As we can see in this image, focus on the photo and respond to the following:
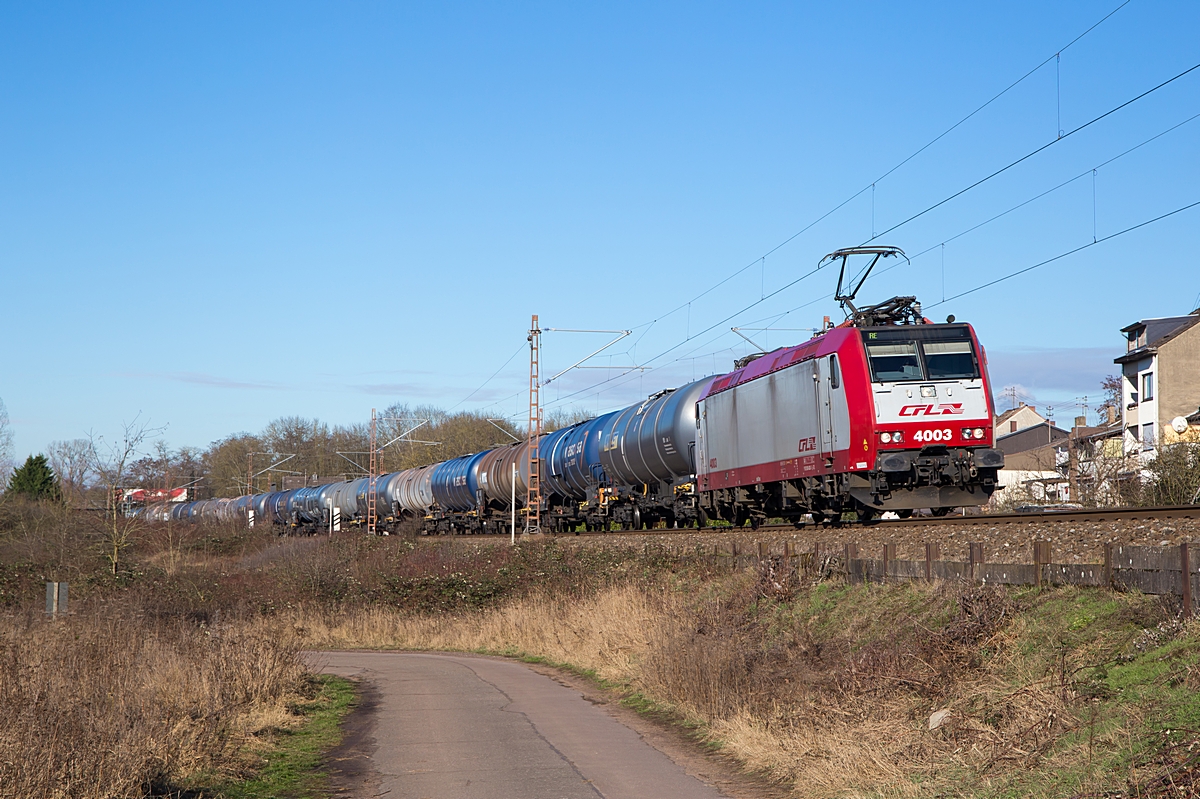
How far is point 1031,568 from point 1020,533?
3.74m

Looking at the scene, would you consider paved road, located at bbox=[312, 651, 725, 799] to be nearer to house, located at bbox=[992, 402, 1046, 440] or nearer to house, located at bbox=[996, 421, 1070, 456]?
house, located at bbox=[996, 421, 1070, 456]

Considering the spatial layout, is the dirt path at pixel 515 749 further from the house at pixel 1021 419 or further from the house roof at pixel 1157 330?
the house at pixel 1021 419

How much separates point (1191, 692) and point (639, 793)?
4.88 metres

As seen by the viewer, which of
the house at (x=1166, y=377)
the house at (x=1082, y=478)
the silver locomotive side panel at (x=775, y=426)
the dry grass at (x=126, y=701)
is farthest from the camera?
the house at (x=1166, y=377)

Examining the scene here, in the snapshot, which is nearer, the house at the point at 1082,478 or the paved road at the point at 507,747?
the paved road at the point at 507,747

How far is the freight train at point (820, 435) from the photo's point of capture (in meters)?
19.8

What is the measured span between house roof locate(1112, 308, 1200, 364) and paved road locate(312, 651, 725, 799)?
4348 centimetres

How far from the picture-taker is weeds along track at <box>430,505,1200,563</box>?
13.0 m

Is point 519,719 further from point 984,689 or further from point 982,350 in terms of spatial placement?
point 982,350

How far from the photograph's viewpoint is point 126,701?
11867 mm

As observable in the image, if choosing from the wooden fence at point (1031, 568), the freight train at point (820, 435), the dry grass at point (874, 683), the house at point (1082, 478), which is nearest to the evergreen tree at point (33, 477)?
the freight train at point (820, 435)

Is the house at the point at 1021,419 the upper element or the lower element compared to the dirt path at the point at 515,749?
upper

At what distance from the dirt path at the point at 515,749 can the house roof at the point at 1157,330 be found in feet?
143

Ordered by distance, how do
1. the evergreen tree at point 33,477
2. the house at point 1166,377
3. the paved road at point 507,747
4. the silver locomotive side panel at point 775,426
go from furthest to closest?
the evergreen tree at point 33,477, the house at point 1166,377, the silver locomotive side panel at point 775,426, the paved road at point 507,747
